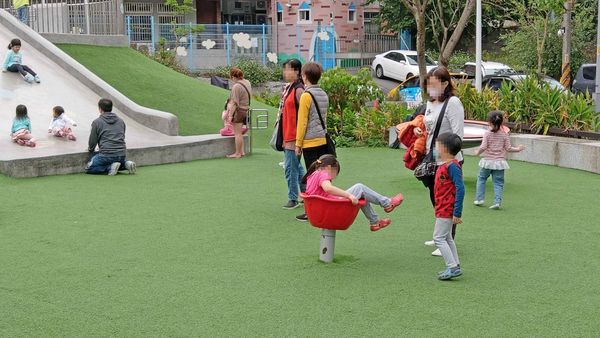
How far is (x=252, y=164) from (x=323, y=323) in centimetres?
886

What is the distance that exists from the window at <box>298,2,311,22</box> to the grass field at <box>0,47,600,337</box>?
3206cm

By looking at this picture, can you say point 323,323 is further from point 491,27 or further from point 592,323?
point 491,27

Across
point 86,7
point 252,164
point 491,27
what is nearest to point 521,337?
point 252,164

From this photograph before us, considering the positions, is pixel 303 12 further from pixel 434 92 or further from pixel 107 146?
pixel 434 92

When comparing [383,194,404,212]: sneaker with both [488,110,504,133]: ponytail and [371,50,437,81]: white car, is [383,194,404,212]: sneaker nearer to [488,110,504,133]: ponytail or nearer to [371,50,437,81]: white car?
[488,110,504,133]: ponytail

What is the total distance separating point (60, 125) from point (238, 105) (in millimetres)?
3007

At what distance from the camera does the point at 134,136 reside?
15.8 metres

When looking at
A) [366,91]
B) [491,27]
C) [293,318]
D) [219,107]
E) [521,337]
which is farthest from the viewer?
[491,27]

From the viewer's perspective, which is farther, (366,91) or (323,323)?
(366,91)

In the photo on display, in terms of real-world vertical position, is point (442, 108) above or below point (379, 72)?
below

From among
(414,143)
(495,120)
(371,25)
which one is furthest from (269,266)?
(371,25)

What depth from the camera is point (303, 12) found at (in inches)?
1708

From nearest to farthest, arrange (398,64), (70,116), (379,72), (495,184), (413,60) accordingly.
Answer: (495,184) < (70,116) < (413,60) < (398,64) < (379,72)

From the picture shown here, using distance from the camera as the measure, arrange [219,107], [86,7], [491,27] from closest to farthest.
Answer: [219,107] → [86,7] → [491,27]
